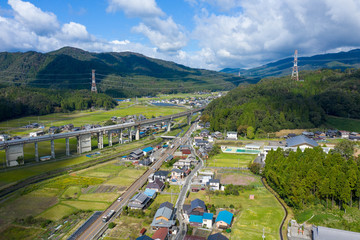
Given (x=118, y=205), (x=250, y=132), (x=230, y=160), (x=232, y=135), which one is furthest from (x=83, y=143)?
(x=250, y=132)

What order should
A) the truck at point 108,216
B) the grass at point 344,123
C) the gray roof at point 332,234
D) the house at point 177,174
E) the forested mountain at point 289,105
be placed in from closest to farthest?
the gray roof at point 332,234
the truck at point 108,216
the house at point 177,174
the forested mountain at point 289,105
the grass at point 344,123

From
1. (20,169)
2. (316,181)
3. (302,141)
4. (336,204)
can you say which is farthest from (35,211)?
(302,141)

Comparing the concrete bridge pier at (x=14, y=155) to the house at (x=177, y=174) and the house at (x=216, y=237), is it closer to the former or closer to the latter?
the house at (x=177, y=174)

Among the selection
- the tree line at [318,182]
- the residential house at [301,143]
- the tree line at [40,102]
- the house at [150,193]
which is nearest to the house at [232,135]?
the residential house at [301,143]

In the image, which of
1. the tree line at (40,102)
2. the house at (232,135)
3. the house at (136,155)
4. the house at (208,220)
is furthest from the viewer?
the tree line at (40,102)

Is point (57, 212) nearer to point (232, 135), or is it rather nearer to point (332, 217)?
point (332, 217)

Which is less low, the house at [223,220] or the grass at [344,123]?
the grass at [344,123]

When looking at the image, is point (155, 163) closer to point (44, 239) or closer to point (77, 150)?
point (77, 150)

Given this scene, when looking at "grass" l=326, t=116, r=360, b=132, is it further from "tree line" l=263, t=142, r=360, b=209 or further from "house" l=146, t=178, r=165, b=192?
"house" l=146, t=178, r=165, b=192
